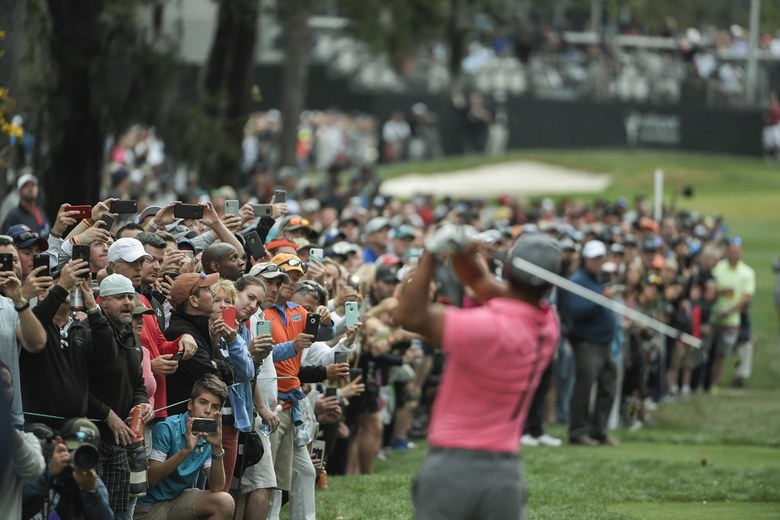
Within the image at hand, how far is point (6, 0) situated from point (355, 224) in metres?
5.66

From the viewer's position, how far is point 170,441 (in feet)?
33.3

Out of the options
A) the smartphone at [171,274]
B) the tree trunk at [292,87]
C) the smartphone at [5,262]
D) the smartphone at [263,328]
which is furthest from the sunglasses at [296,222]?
the tree trunk at [292,87]

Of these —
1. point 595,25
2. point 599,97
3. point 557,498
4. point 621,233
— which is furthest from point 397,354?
point 595,25

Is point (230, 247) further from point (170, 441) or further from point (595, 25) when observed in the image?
point (595, 25)

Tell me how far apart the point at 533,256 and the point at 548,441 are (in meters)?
10.6

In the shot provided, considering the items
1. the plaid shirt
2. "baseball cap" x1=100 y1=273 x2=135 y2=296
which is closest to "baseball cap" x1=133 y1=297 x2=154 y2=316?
"baseball cap" x1=100 y1=273 x2=135 y2=296

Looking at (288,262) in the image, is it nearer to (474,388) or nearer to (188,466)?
(188,466)

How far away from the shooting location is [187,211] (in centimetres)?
1129

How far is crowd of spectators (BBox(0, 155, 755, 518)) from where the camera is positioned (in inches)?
356

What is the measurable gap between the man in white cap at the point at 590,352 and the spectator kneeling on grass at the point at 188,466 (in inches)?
319

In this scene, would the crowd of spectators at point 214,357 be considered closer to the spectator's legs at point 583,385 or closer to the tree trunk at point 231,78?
the spectator's legs at point 583,385

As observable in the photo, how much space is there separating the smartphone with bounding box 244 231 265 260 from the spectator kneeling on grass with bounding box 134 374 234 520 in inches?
83.0

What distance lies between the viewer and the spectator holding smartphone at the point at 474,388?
728cm

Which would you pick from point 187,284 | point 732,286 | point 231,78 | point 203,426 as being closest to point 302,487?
point 203,426
